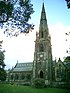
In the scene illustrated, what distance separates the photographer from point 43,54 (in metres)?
71.9

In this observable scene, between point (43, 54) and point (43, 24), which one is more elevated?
point (43, 24)

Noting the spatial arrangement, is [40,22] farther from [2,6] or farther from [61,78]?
[2,6]

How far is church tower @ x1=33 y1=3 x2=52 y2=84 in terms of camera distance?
69500mm

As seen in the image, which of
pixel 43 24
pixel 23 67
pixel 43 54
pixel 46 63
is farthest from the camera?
pixel 23 67

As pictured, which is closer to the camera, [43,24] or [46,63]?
[46,63]

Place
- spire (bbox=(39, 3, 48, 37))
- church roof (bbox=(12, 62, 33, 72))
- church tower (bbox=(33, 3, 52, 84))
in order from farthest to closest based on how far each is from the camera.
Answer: church roof (bbox=(12, 62, 33, 72)) → spire (bbox=(39, 3, 48, 37)) → church tower (bbox=(33, 3, 52, 84))

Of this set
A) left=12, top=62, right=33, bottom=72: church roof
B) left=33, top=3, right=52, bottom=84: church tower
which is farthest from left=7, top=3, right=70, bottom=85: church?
left=12, top=62, right=33, bottom=72: church roof

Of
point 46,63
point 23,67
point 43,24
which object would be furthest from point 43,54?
point 23,67

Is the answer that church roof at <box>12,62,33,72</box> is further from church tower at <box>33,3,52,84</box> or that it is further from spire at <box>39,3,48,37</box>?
spire at <box>39,3,48,37</box>

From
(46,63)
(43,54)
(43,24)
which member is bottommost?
(46,63)

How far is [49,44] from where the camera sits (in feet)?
242

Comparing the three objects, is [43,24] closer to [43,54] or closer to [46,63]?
[43,54]

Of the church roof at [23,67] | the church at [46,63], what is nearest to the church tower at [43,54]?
the church at [46,63]

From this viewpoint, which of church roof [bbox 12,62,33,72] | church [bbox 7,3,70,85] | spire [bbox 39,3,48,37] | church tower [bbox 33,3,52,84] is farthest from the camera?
church roof [bbox 12,62,33,72]
